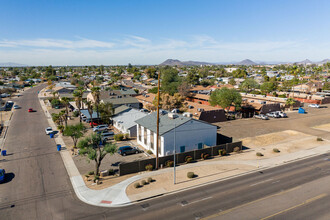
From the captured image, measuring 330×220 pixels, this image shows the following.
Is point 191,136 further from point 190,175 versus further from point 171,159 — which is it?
point 190,175

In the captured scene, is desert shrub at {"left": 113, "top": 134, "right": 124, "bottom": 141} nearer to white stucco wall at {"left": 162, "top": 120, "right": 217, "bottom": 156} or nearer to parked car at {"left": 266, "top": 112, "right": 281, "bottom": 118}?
white stucco wall at {"left": 162, "top": 120, "right": 217, "bottom": 156}

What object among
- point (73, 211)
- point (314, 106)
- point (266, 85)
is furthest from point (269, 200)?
point (266, 85)

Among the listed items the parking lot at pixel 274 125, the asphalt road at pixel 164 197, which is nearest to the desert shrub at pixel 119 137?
the asphalt road at pixel 164 197

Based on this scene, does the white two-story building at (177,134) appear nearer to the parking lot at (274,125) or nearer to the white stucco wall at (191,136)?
the white stucco wall at (191,136)

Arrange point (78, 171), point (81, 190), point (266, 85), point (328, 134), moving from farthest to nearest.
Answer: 1. point (266, 85)
2. point (328, 134)
3. point (78, 171)
4. point (81, 190)

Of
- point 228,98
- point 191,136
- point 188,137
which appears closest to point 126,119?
point 188,137

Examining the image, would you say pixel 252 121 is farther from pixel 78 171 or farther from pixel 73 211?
pixel 73 211
